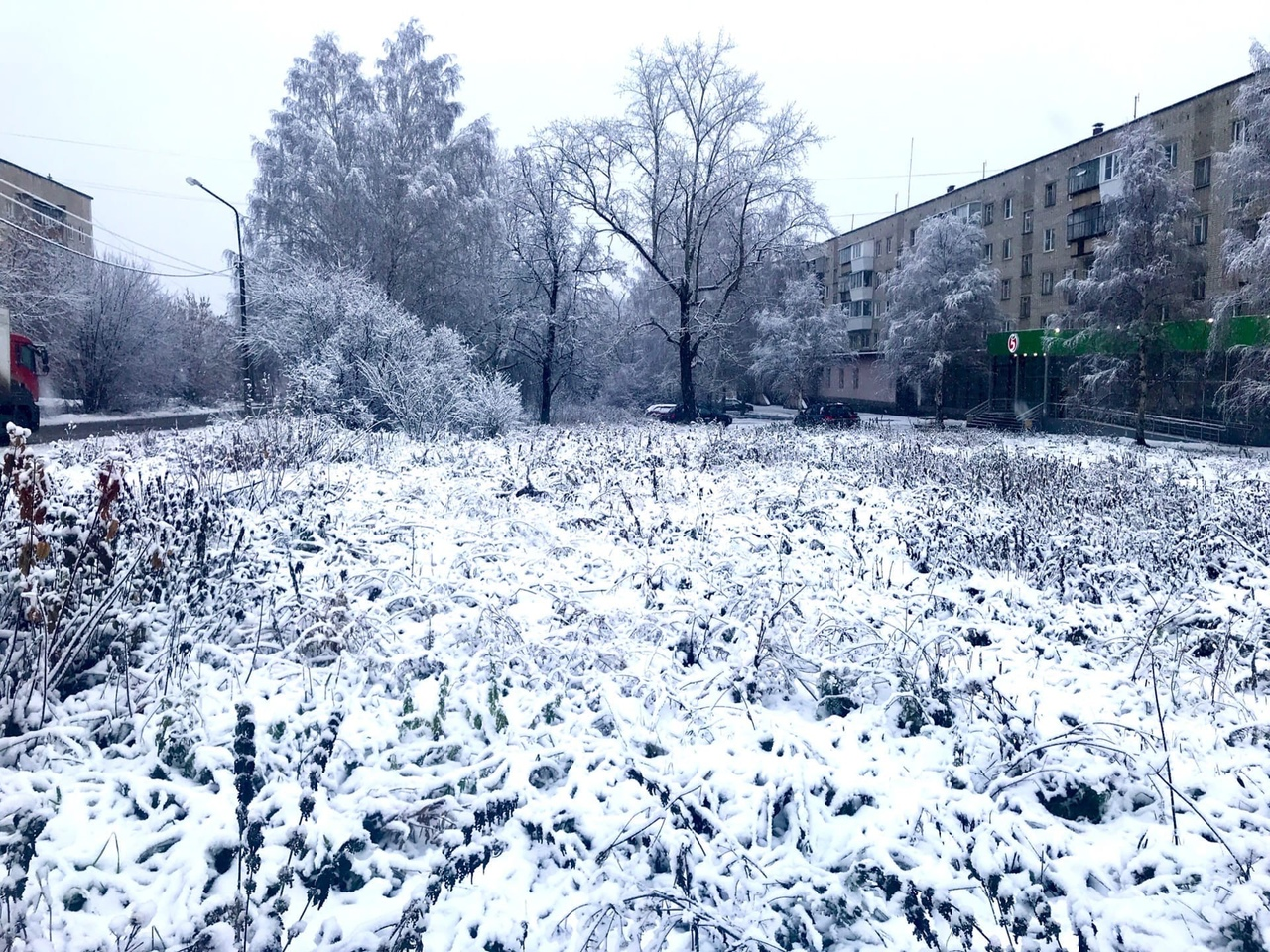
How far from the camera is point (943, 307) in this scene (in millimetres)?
36625

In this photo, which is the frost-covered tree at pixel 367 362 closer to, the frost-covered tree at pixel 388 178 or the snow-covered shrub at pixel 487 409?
the snow-covered shrub at pixel 487 409

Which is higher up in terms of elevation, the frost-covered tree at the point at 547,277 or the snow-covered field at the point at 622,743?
the frost-covered tree at the point at 547,277

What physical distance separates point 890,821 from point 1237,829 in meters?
1.39

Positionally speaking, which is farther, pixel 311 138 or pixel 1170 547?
pixel 311 138

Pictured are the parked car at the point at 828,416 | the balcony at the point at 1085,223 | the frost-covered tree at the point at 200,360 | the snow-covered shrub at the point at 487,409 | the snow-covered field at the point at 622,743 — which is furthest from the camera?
the frost-covered tree at the point at 200,360

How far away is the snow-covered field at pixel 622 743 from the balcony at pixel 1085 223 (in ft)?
129

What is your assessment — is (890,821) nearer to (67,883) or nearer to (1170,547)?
(67,883)

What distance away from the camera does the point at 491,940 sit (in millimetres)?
3021

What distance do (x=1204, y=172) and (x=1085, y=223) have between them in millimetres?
6586

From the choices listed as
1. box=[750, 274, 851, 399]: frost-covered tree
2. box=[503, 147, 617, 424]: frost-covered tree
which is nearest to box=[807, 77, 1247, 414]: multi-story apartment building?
box=[750, 274, 851, 399]: frost-covered tree

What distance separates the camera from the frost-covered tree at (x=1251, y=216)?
2100 centimetres

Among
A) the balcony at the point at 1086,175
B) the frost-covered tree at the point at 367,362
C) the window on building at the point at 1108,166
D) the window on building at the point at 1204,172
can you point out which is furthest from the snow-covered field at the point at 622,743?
the balcony at the point at 1086,175

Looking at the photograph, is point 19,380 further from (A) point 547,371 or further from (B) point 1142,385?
(B) point 1142,385

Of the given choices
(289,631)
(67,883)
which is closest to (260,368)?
(289,631)
